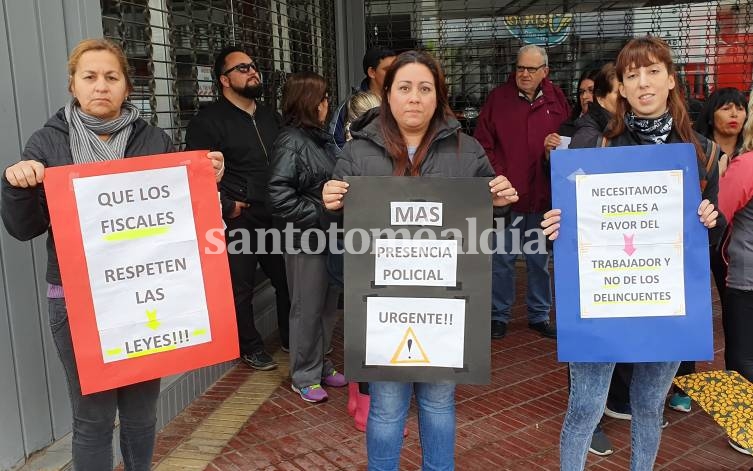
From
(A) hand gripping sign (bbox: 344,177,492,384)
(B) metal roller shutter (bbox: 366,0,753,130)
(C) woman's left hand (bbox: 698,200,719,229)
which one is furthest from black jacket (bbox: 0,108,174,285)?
(B) metal roller shutter (bbox: 366,0,753,130)

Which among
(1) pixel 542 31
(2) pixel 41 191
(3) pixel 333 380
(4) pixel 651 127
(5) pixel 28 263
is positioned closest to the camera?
(2) pixel 41 191

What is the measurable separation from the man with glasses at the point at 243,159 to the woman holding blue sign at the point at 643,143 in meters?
2.46

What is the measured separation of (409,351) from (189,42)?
3.65 metres

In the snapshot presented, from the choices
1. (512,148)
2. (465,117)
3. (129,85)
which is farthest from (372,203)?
(465,117)

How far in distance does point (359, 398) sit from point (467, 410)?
2.35 ft

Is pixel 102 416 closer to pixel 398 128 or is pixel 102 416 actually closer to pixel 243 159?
pixel 398 128

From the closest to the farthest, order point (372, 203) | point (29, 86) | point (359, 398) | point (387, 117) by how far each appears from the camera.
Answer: point (372, 203) < point (387, 117) < point (29, 86) < point (359, 398)

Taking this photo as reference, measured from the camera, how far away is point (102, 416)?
2.66m

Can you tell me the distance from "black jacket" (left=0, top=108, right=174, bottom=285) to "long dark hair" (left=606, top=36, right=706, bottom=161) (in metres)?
1.88

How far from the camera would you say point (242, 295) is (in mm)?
4980

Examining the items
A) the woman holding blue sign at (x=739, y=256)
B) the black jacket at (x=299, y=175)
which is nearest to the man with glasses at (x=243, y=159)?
the black jacket at (x=299, y=175)

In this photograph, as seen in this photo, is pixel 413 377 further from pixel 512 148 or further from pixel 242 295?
pixel 512 148

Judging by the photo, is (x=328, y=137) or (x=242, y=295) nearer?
(x=328, y=137)

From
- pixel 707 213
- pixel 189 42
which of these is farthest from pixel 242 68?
pixel 707 213
